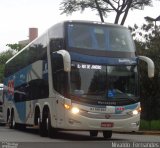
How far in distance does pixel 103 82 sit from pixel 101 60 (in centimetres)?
80

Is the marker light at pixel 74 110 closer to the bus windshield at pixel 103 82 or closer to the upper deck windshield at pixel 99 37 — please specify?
the bus windshield at pixel 103 82

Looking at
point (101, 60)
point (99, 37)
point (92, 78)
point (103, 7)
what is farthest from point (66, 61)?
point (103, 7)

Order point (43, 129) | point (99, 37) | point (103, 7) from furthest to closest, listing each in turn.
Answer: point (103, 7) → point (43, 129) → point (99, 37)

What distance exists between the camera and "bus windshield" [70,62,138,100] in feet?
62.9

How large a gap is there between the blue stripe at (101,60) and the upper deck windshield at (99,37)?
355 millimetres

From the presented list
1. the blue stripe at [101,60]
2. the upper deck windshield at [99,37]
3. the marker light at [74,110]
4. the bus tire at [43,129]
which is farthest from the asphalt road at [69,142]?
the upper deck windshield at [99,37]

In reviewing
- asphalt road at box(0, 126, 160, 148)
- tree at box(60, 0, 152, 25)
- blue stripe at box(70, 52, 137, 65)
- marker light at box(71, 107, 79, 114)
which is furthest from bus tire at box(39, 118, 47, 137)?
tree at box(60, 0, 152, 25)

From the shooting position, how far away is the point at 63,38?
1962 cm

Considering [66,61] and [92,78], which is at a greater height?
[66,61]

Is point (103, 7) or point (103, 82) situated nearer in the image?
point (103, 82)

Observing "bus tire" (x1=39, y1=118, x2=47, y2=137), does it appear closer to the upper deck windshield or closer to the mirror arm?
the upper deck windshield

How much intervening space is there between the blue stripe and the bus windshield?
0.14 m

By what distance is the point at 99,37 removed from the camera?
20.0 m

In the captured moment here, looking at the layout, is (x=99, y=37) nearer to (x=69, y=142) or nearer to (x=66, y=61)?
(x=66, y=61)
